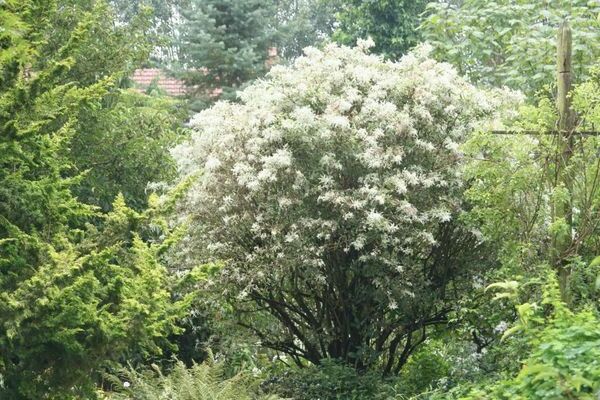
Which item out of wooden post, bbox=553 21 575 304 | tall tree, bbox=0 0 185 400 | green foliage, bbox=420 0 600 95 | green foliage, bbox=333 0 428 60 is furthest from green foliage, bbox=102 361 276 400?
green foliage, bbox=333 0 428 60

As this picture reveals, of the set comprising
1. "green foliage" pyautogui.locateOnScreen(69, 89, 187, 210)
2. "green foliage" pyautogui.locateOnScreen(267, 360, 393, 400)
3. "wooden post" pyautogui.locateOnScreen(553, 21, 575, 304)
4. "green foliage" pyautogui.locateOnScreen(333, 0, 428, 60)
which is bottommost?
"green foliage" pyautogui.locateOnScreen(267, 360, 393, 400)

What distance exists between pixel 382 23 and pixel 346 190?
16.5 metres

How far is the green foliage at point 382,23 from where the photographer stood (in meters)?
24.7

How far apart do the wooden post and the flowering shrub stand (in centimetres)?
126

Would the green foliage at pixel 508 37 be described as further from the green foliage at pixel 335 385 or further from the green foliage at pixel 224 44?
the green foliage at pixel 224 44

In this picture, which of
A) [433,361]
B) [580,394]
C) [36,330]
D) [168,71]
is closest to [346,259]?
[433,361]

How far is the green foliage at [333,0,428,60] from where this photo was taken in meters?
24.7

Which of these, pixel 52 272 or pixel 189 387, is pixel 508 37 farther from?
pixel 52 272

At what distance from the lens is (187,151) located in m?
10.1

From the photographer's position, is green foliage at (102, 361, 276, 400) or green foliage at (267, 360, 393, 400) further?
green foliage at (267, 360, 393, 400)

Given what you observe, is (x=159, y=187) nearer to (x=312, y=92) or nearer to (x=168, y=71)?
(x=312, y=92)

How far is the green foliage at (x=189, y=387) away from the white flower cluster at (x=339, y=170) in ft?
3.19

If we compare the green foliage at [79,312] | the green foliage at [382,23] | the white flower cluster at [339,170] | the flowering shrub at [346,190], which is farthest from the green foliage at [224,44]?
the green foliage at [79,312]

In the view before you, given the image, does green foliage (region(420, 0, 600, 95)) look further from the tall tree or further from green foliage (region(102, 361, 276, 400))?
the tall tree
